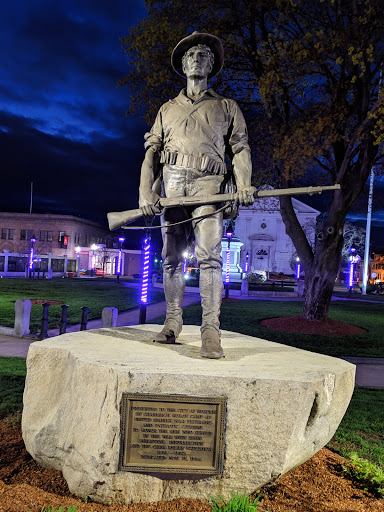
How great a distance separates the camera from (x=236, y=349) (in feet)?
13.6

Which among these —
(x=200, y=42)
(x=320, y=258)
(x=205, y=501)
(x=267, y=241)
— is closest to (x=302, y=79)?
(x=320, y=258)

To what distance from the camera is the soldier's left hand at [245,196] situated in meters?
3.83

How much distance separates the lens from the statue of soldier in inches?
157

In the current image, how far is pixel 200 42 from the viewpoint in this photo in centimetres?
422

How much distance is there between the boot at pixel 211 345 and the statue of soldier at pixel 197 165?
0.01 m

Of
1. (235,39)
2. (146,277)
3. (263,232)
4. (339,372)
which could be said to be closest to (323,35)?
(235,39)

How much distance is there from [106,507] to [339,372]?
195cm

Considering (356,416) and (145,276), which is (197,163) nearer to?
(356,416)

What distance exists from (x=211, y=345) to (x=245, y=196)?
1.36m

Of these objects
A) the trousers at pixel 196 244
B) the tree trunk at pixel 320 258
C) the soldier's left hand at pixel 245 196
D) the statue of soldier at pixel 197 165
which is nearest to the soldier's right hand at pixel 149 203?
the statue of soldier at pixel 197 165

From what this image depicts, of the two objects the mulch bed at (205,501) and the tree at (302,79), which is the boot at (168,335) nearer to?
the mulch bed at (205,501)

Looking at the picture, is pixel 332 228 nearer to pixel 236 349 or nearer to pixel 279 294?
pixel 236 349

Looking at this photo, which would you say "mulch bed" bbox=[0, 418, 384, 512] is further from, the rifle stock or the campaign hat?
the campaign hat

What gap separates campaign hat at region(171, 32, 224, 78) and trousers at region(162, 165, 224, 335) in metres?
1.18
